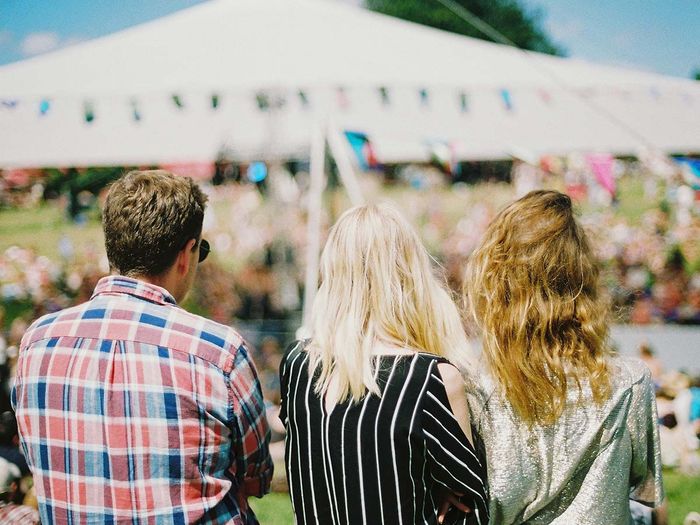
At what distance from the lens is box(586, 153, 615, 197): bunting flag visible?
3.49m

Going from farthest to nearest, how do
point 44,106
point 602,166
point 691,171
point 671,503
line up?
point 602,166 < point 691,171 < point 44,106 < point 671,503

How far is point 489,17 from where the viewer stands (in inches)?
1391

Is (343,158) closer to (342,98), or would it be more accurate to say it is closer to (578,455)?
(342,98)

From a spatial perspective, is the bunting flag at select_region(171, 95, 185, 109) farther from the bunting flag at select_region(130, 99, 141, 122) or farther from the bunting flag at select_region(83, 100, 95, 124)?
the bunting flag at select_region(83, 100, 95, 124)

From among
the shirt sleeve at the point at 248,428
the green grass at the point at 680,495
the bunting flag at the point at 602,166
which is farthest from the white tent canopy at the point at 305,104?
the shirt sleeve at the point at 248,428

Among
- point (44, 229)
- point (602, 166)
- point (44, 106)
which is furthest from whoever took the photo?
point (44, 229)

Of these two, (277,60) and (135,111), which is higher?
(277,60)

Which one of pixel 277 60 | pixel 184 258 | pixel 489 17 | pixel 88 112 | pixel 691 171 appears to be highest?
pixel 489 17

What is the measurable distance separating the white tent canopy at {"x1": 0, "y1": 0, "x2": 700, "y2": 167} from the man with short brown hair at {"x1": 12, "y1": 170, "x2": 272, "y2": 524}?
6.80 feet

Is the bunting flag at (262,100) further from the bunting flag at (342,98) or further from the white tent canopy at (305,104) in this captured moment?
the bunting flag at (342,98)

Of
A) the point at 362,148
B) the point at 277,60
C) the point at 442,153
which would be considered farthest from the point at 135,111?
the point at 442,153

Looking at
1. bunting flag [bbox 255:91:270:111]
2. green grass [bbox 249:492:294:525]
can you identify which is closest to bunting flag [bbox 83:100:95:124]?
bunting flag [bbox 255:91:270:111]

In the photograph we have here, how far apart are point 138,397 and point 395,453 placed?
52 cm

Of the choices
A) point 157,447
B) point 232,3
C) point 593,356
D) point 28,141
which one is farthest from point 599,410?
point 232,3
